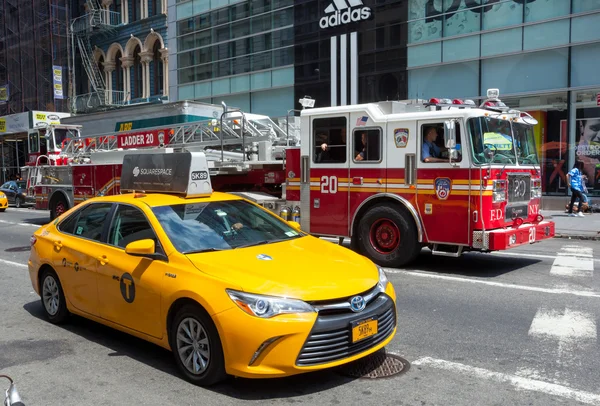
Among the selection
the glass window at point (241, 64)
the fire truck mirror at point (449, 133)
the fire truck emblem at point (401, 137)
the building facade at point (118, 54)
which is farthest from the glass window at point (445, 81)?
the building facade at point (118, 54)

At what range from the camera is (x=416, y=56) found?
21406 millimetres

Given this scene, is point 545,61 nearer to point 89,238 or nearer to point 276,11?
point 276,11

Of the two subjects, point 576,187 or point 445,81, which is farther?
point 445,81

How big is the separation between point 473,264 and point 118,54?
31697 millimetres

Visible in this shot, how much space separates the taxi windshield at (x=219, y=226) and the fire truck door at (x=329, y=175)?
3825mm

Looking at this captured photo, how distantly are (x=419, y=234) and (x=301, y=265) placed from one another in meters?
4.53

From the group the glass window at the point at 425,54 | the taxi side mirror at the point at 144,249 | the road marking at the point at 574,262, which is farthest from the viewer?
the glass window at the point at 425,54

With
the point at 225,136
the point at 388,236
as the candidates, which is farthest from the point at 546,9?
the point at 388,236

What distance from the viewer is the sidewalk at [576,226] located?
13691 millimetres

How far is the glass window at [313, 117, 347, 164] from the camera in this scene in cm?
960

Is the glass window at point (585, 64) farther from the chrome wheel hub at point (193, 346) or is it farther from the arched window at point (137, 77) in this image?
the arched window at point (137, 77)

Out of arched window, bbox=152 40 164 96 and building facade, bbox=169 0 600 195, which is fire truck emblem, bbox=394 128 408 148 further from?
arched window, bbox=152 40 164 96

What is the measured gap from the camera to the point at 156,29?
32.4 metres

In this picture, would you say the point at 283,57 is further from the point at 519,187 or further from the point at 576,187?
the point at 519,187
